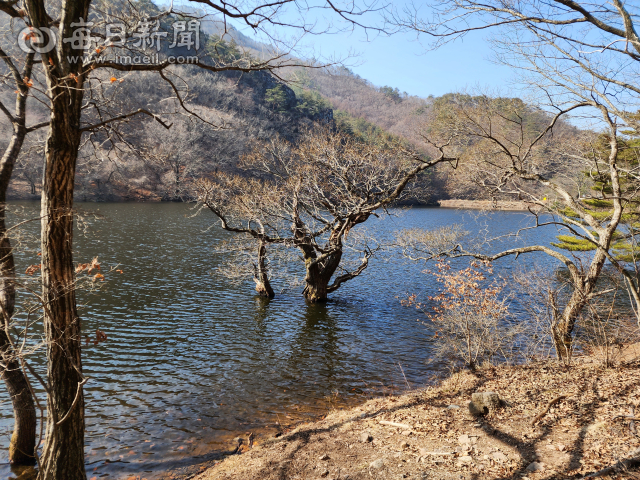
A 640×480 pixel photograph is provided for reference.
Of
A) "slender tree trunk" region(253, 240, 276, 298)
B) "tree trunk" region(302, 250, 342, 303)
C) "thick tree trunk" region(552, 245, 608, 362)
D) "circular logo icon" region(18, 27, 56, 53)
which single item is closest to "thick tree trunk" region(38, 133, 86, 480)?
"circular logo icon" region(18, 27, 56, 53)

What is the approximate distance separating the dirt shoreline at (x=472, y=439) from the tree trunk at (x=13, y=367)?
87.6 inches

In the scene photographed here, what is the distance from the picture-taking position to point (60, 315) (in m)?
4.58

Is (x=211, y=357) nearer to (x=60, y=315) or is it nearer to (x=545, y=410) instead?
(x=60, y=315)

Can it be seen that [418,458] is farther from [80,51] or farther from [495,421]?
[80,51]

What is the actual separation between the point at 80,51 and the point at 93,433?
6.52 metres

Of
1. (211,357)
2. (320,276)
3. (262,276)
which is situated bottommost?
(211,357)

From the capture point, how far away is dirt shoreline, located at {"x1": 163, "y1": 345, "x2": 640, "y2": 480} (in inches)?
178

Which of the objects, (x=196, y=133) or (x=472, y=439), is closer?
(x=472, y=439)

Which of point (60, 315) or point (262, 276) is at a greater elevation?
point (60, 315)

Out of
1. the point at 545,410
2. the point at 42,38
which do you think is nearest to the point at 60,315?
the point at 42,38

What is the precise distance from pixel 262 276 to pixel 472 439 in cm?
1203

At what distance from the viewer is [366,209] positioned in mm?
13180

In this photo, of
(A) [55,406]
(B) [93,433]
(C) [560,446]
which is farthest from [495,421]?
(B) [93,433]

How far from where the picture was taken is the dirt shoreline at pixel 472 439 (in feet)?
14.8
